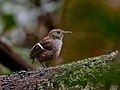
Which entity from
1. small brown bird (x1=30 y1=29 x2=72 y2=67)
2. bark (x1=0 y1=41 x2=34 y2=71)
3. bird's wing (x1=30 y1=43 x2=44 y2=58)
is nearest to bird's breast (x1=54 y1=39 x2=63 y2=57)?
small brown bird (x1=30 y1=29 x2=72 y2=67)

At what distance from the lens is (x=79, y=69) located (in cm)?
191

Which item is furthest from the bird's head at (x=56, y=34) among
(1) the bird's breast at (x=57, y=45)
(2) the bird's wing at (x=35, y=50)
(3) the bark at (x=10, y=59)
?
(3) the bark at (x=10, y=59)

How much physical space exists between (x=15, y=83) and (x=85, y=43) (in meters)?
1.47

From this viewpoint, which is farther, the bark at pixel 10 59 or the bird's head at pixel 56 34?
the bird's head at pixel 56 34

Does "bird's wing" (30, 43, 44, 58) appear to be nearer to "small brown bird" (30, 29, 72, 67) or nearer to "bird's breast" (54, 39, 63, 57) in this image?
"small brown bird" (30, 29, 72, 67)

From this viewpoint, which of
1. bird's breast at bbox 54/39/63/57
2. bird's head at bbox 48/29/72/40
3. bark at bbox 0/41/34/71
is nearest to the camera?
bird's breast at bbox 54/39/63/57

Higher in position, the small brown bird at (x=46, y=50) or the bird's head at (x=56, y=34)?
the bird's head at (x=56, y=34)

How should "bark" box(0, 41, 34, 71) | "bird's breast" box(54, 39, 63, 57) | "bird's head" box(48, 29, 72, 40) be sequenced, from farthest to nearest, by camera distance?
"bird's head" box(48, 29, 72, 40) < "bark" box(0, 41, 34, 71) < "bird's breast" box(54, 39, 63, 57)

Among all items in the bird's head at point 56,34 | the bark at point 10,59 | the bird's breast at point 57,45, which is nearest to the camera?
the bird's breast at point 57,45

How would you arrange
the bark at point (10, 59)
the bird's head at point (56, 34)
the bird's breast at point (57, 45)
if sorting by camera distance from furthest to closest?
the bird's head at point (56, 34) < the bark at point (10, 59) < the bird's breast at point (57, 45)

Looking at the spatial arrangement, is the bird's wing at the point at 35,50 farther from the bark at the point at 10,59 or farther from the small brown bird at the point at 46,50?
the bark at the point at 10,59

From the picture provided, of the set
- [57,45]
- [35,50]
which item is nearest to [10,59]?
[35,50]

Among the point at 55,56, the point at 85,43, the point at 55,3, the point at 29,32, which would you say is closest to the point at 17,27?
the point at 29,32

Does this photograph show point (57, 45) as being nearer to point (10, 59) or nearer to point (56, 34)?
point (56, 34)
